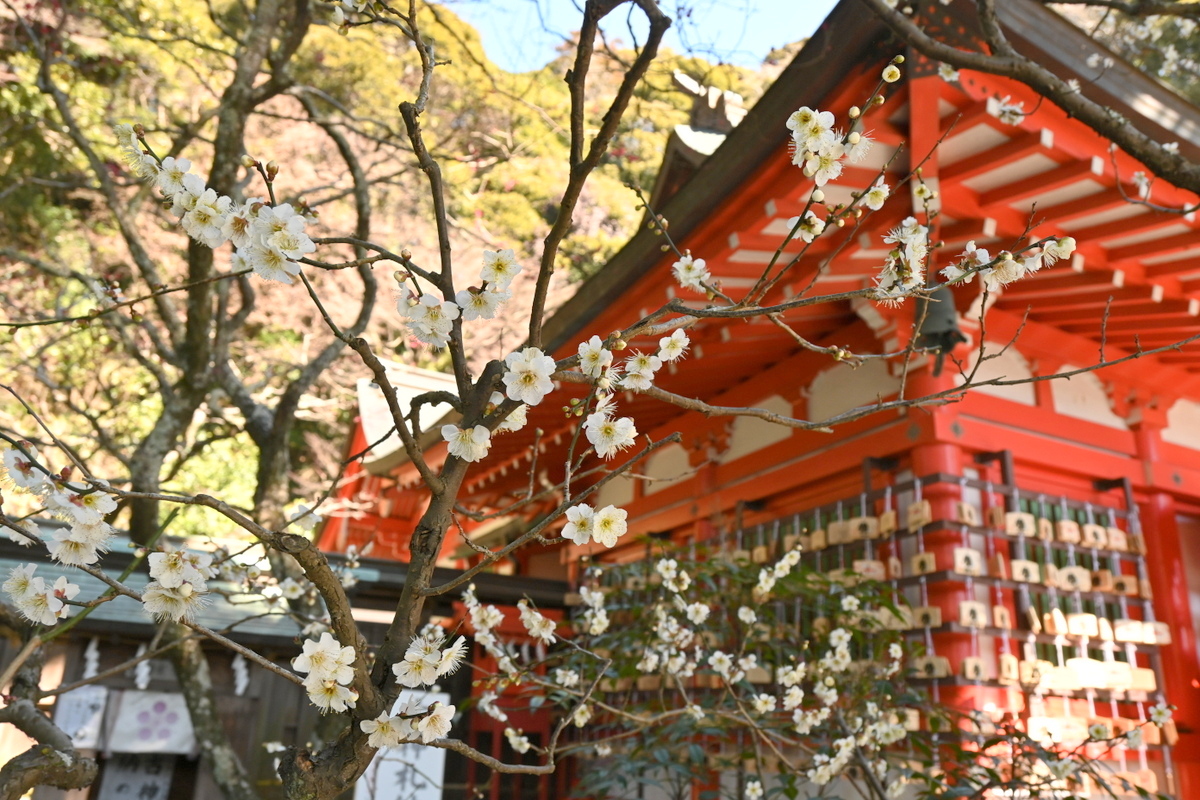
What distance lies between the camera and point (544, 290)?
133 cm

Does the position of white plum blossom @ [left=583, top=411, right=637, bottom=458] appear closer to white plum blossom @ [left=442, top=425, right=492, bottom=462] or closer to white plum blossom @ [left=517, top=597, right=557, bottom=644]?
white plum blossom @ [left=442, top=425, right=492, bottom=462]

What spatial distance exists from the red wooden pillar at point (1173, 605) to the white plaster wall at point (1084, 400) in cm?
16

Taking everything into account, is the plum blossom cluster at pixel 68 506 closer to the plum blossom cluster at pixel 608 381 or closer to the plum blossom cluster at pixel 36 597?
the plum blossom cluster at pixel 36 597

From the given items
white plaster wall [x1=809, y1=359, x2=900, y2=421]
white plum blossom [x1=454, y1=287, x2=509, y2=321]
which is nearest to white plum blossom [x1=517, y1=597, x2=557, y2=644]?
white plum blossom [x1=454, y1=287, x2=509, y2=321]

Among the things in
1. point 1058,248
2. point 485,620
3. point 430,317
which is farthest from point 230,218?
point 485,620

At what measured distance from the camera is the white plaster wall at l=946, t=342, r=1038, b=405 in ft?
14.4

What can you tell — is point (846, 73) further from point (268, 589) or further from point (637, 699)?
point (637, 699)

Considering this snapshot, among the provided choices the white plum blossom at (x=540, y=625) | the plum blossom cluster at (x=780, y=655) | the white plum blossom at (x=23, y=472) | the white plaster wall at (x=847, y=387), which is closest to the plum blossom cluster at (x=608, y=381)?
the white plum blossom at (x=23, y=472)

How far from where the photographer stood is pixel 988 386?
4.21m

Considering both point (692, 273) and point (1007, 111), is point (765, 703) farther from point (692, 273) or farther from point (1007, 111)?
point (1007, 111)

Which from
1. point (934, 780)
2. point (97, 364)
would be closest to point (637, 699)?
point (934, 780)

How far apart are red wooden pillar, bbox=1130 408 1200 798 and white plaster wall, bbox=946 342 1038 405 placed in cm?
76

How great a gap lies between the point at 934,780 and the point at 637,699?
2.67m

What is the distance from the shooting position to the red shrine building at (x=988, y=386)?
11.0ft
